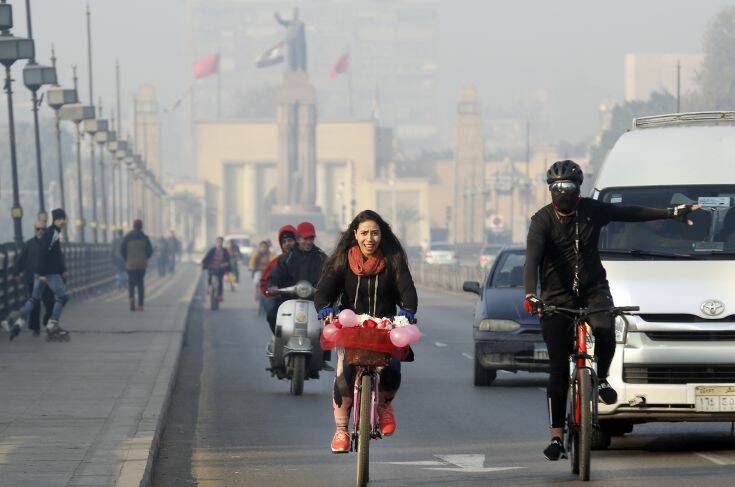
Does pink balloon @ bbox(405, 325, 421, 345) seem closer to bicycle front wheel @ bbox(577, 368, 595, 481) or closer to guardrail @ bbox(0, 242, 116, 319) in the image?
bicycle front wheel @ bbox(577, 368, 595, 481)

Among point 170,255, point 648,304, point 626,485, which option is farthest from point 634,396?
point 170,255

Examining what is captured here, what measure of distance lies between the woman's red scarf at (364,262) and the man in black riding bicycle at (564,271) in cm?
86

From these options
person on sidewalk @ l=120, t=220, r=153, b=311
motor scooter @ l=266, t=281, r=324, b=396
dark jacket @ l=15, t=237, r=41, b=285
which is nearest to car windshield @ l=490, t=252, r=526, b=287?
motor scooter @ l=266, t=281, r=324, b=396

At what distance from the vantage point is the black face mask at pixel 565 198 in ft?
35.7

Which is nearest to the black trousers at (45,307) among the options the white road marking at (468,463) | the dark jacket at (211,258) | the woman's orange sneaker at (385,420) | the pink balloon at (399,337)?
the dark jacket at (211,258)

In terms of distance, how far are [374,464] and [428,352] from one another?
13601mm

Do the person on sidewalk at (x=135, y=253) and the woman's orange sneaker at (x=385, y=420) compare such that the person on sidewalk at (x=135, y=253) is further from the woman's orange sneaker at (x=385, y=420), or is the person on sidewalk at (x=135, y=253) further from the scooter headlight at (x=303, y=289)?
the woman's orange sneaker at (x=385, y=420)

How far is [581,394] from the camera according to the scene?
34.7ft

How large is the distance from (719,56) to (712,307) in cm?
12743

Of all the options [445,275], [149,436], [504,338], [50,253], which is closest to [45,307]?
[50,253]

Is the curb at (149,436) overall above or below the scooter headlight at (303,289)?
below

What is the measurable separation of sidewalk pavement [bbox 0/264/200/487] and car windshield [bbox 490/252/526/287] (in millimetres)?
3591

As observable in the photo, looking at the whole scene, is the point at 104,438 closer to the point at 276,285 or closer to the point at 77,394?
the point at 77,394

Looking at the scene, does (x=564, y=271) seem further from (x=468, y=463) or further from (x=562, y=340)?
(x=468, y=463)
